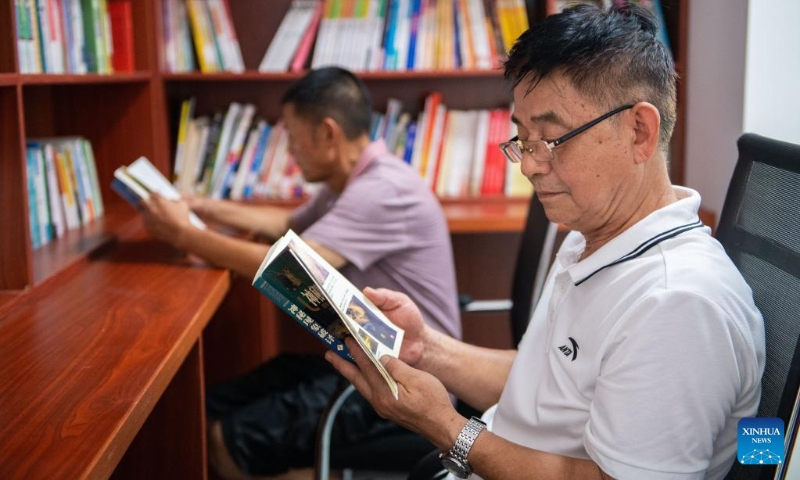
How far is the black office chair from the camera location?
1.72 meters

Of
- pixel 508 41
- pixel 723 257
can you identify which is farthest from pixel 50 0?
pixel 723 257

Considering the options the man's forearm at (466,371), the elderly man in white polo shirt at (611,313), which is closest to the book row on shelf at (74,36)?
the man's forearm at (466,371)

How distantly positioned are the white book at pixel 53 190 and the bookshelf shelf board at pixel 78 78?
193mm

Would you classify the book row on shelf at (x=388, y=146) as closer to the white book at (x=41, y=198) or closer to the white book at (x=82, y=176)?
the white book at (x=82, y=176)

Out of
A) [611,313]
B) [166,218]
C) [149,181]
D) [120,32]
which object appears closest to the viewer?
[611,313]

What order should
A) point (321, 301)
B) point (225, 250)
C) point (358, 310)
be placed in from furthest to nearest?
point (225, 250) < point (358, 310) < point (321, 301)

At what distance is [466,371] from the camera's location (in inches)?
59.4

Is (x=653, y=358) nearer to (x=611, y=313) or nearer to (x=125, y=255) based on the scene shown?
(x=611, y=313)

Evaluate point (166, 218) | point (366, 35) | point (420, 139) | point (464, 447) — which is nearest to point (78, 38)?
A: point (166, 218)

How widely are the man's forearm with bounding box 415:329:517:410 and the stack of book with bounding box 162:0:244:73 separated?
1.83 metres

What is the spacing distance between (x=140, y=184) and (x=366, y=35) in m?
1.07

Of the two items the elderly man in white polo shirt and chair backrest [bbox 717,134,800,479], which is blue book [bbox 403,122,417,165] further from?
chair backrest [bbox 717,134,800,479]

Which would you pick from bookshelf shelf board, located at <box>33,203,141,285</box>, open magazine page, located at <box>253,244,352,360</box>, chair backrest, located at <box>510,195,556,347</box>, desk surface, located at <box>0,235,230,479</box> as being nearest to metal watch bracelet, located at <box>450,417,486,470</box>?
open magazine page, located at <box>253,244,352,360</box>

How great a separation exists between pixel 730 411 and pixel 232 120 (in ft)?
7.77
